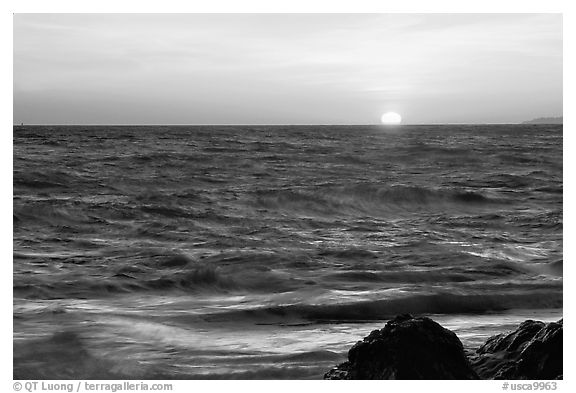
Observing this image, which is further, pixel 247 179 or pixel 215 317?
pixel 247 179

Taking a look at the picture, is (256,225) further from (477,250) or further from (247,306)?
(247,306)

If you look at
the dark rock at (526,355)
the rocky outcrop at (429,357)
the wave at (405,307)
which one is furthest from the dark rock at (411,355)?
the wave at (405,307)

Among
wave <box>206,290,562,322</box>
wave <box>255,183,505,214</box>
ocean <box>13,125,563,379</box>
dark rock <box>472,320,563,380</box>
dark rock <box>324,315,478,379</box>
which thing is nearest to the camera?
dark rock <box>324,315,478,379</box>

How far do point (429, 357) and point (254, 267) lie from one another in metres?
5.14

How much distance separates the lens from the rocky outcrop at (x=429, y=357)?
4.46m

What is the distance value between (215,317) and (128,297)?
54.5 inches

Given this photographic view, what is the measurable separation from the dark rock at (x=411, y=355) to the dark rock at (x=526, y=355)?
0.87 feet

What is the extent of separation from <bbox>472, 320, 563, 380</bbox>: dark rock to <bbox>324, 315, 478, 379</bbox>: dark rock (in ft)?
0.87

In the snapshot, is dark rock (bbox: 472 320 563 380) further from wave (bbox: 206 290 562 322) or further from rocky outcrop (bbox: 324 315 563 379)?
wave (bbox: 206 290 562 322)

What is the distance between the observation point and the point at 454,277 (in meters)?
8.80

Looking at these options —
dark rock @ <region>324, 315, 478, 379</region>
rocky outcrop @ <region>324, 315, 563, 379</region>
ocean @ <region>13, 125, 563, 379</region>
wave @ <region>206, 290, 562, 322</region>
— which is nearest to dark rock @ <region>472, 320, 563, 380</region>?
rocky outcrop @ <region>324, 315, 563, 379</region>

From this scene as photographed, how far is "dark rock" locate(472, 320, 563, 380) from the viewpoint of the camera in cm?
455

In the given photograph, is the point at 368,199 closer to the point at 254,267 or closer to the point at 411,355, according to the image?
the point at 254,267
